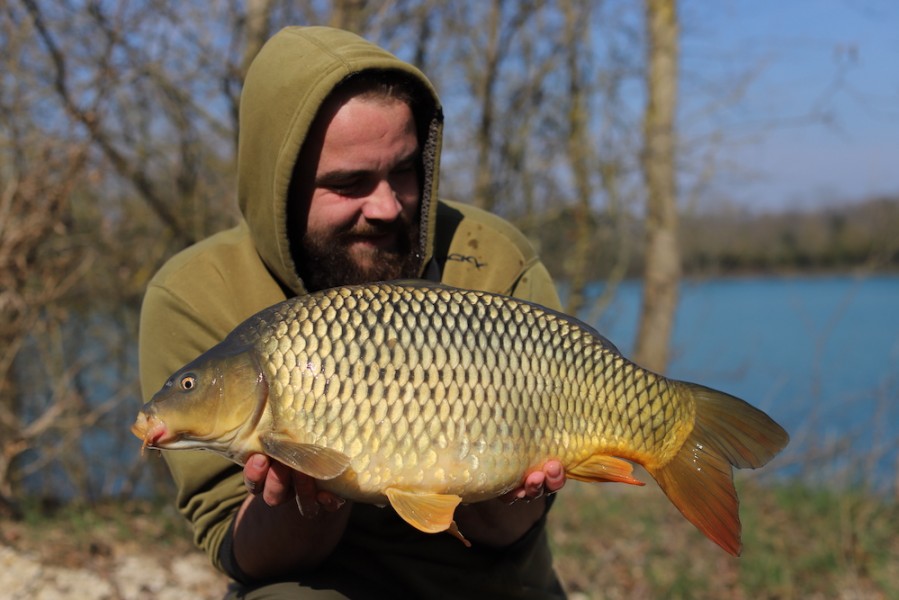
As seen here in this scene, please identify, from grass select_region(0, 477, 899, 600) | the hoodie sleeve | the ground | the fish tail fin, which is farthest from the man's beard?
grass select_region(0, 477, 899, 600)

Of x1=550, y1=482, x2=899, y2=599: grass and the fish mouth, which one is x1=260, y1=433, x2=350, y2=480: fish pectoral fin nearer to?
the fish mouth

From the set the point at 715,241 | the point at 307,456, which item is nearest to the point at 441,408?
the point at 307,456

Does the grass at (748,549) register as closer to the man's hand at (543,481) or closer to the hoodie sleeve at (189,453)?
the hoodie sleeve at (189,453)

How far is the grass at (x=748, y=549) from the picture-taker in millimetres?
3295

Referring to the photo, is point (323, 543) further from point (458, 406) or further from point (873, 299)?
point (873, 299)

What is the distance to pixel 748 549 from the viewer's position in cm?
360

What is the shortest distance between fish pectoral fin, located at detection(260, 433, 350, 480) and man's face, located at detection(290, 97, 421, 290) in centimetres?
56

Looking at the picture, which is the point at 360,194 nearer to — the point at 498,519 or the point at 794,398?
the point at 498,519

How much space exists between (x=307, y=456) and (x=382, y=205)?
60cm

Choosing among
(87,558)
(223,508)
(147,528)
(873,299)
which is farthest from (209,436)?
(873,299)

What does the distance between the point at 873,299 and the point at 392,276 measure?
12.9 meters

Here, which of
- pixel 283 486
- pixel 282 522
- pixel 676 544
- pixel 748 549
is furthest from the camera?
pixel 676 544

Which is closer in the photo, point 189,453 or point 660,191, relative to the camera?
point 189,453

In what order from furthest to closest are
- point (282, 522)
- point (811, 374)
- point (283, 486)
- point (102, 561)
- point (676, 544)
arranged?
point (811, 374) → point (676, 544) → point (102, 561) → point (282, 522) → point (283, 486)
